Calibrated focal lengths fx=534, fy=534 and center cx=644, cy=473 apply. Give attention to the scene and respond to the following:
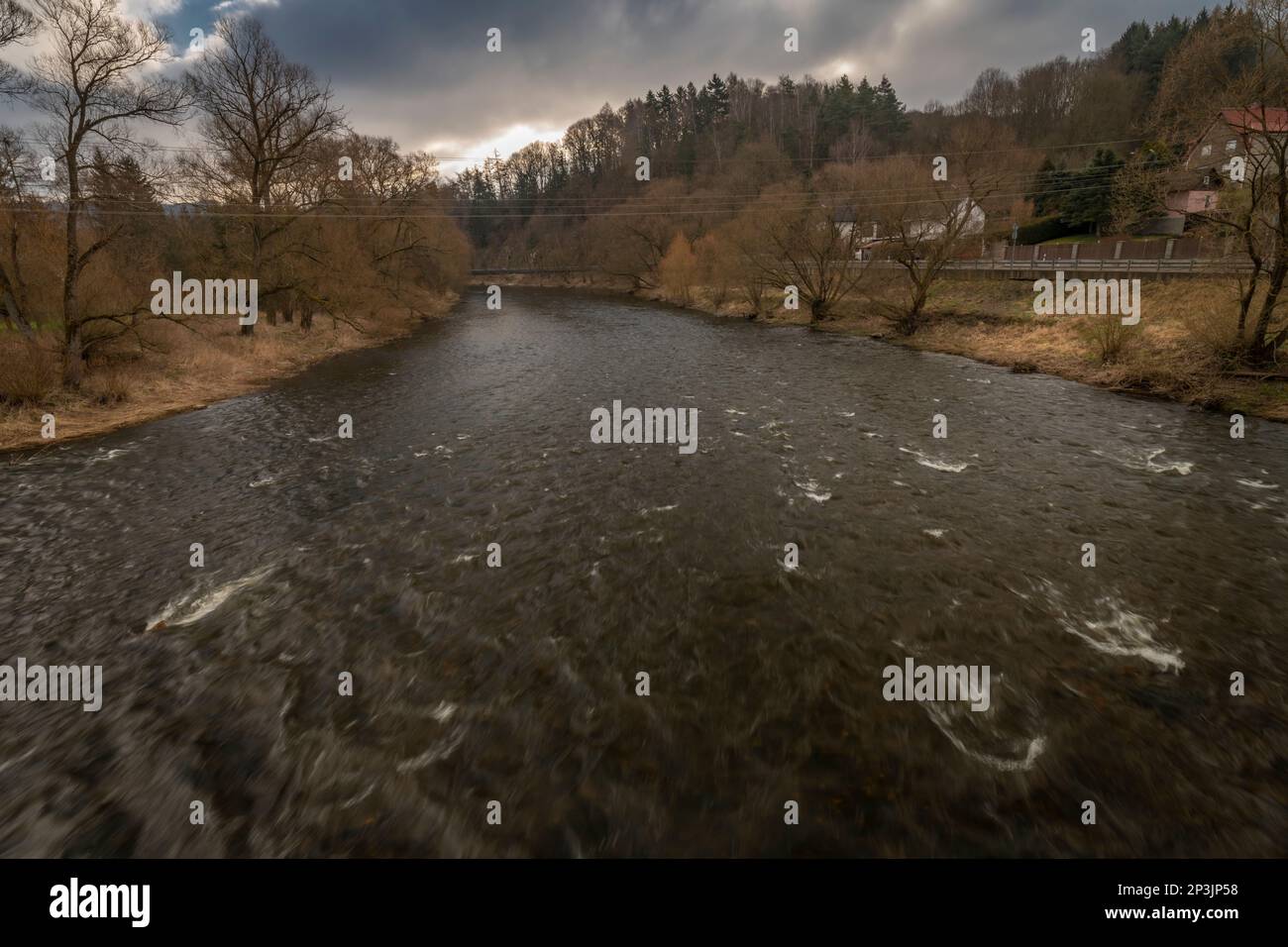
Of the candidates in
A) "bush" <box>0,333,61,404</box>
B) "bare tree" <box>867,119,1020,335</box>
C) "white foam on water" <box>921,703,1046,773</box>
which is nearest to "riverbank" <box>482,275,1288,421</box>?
"bare tree" <box>867,119,1020,335</box>

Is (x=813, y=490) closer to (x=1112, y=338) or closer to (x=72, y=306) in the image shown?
(x=1112, y=338)

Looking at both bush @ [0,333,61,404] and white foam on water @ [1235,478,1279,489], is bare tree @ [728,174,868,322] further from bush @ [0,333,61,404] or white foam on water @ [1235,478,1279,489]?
bush @ [0,333,61,404]

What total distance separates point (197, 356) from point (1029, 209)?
65.3 m

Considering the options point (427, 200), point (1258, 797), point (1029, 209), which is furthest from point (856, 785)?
point (1029, 209)

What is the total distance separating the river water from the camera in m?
5.20

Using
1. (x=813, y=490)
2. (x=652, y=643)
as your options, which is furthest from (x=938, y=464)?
(x=652, y=643)

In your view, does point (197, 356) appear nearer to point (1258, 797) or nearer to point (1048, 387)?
point (1258, 797)

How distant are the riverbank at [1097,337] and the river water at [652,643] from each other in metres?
3.58

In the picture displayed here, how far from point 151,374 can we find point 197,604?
19.8 meters

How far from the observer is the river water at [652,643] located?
5.20 metres

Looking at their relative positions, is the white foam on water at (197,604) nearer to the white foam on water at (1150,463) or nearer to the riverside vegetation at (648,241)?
the riverside vegetation at (648,241)

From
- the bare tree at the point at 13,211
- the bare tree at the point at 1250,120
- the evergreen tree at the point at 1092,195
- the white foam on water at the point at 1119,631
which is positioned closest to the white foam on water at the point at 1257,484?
the white foam on water at the point at 1119,631

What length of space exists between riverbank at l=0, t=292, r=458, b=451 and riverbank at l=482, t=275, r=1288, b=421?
33.9 m

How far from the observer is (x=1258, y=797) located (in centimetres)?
522
